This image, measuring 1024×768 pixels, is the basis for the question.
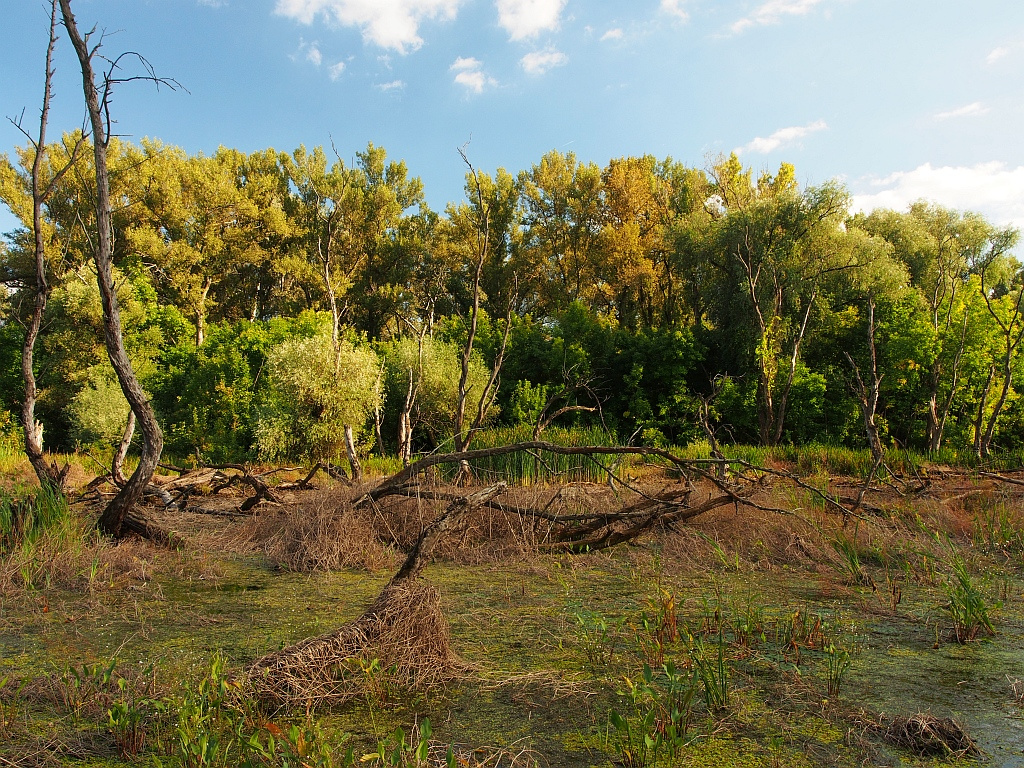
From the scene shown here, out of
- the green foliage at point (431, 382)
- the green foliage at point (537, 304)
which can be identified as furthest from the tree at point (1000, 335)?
the green foliage at point (431, 382)

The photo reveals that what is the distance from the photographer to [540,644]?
3898mm

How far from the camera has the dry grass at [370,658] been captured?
303cm

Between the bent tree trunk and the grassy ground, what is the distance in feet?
1.44

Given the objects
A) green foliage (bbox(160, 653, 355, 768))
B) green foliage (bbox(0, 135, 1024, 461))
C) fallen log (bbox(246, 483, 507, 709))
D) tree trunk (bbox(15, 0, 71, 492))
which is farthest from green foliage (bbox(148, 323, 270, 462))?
green foliage (bbox(160, 653, 355, 768))

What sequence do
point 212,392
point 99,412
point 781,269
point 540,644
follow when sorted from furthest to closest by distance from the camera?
1. point 212,392
2. point 99,412
3. point 781,269
4. point 540,644

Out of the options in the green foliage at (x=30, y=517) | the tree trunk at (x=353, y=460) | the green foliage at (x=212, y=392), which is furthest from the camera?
the green foliage at (x=212, y=392)

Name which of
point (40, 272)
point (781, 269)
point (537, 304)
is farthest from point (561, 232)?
point (40, 272)

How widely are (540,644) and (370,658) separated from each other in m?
1.02

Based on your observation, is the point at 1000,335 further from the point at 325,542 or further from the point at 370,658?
the point at 370,658

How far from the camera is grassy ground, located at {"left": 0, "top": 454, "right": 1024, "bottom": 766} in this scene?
2664 mm

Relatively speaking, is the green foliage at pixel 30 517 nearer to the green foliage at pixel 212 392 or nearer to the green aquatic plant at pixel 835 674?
the green aquatic plant at pixel 835 674

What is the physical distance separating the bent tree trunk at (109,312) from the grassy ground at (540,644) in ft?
1.44

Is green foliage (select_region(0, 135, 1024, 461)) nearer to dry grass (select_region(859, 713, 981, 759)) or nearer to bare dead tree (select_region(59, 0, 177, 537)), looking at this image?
bare dead tree (select_region(59, 0, 177, 537))

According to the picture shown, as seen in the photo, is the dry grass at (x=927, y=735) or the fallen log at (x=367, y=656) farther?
the fallen log at (x=367, y=656)
